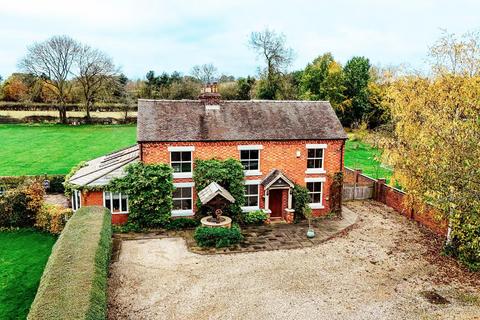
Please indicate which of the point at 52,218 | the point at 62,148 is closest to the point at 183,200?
the point at 52,218

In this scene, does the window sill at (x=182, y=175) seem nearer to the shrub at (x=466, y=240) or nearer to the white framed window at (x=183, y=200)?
the white framed window at (x=183, y=200)

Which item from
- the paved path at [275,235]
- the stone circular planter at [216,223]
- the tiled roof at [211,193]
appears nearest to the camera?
the paved path at [275,235]

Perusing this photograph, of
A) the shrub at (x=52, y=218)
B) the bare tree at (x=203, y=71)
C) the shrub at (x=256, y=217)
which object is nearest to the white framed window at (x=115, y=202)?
the shrub at (x=52, y=218)

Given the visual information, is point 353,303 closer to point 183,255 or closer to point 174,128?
point 183,255

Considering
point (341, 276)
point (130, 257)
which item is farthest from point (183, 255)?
point (341, 276)

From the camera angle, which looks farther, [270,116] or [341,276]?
[270,116]
